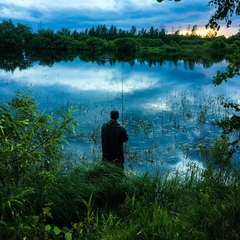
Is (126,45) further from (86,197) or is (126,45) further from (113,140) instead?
(86,197)

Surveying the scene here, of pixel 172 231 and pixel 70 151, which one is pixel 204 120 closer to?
pixel 70 151

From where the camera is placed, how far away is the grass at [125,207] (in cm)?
340

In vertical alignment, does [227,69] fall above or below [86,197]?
above

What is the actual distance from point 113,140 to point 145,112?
10.8m

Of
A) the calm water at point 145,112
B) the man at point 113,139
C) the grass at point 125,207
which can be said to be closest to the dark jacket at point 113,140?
the man at point 113,139

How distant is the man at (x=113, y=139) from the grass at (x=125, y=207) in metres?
0.36

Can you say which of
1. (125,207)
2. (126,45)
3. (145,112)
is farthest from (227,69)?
(126,45)

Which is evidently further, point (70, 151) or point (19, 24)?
point (19, 24)

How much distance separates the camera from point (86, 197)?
18.1 feet

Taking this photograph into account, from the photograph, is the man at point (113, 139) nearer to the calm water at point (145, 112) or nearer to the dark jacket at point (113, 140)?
the dark jacket at point (113, 140)

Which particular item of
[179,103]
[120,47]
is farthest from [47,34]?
[179,103]

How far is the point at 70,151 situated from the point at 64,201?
5.33m

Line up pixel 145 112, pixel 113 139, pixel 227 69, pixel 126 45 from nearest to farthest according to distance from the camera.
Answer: pixel 227 69, pixel 113 139, pixel 145 112, pixel 126 45

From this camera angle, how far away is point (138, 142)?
1226cm
